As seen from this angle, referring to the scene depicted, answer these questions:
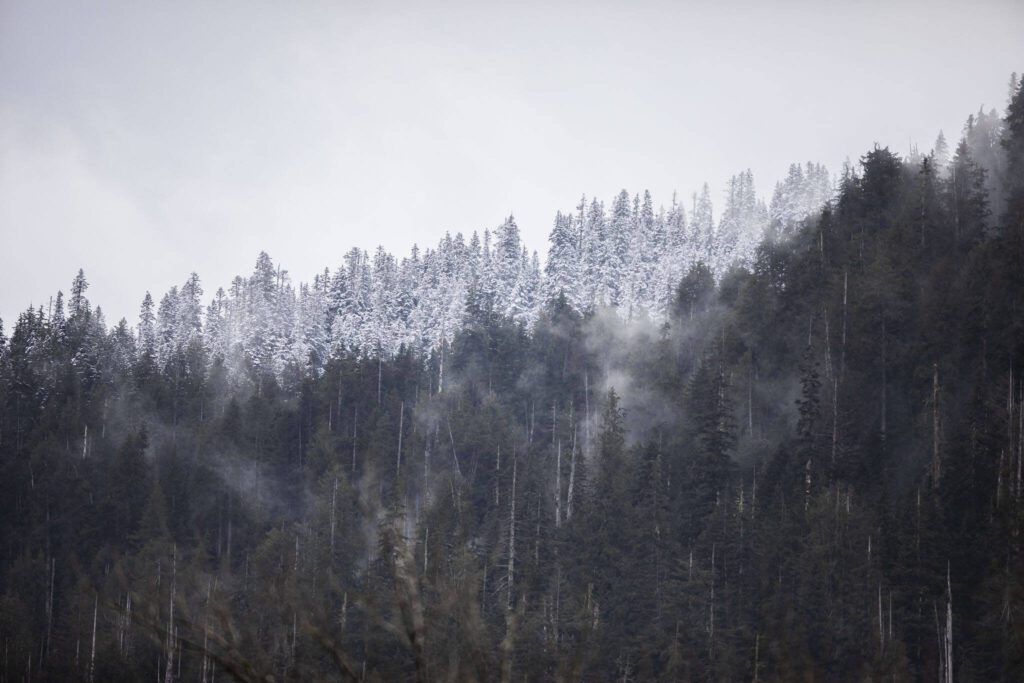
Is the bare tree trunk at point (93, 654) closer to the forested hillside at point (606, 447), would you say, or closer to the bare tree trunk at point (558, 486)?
the forested hillside at point (606, 447)

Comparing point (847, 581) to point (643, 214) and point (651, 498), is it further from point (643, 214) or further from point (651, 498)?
point (643, 214)

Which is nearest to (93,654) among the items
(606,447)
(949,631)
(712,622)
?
(606,447)

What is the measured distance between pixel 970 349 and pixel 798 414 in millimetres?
11590

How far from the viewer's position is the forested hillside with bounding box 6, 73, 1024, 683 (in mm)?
46750

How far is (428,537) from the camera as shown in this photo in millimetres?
63312

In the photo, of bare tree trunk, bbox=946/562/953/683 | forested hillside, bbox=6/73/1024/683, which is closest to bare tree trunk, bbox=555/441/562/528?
forested hillside, bbox=6/73/1024/683

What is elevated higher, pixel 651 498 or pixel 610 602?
pixel 651 498

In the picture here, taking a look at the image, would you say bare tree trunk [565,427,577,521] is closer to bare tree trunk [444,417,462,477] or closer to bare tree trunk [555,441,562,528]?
bare tree trunk [555,441,562,528]

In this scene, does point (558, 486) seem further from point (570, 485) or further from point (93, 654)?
point (93, 654)

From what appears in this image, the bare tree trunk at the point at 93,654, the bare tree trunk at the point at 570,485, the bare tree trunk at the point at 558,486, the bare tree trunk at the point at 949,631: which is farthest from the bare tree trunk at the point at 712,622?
the bare tree trunk at the point at 93,654

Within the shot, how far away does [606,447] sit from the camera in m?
67.6

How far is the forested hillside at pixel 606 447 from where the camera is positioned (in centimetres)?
4675

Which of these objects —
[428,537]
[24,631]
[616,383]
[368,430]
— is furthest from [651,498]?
[24,631]

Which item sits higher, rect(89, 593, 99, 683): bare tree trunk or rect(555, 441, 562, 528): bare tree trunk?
rect(555, 441, 562, 528): bare tree trunk
